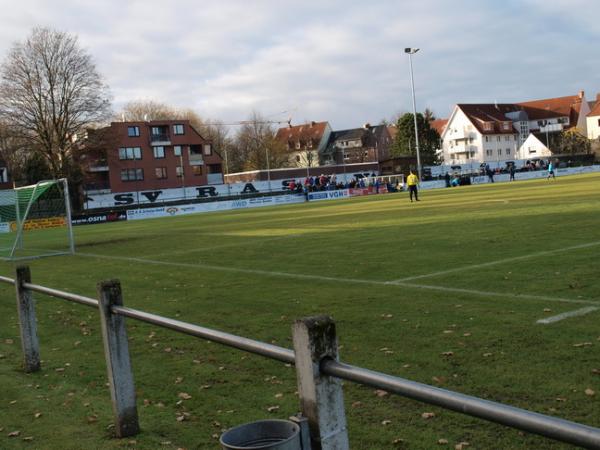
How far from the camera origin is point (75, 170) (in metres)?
57.6

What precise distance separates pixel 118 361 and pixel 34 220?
120ft

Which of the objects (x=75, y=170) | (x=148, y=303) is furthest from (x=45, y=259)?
(x=75, y=170)

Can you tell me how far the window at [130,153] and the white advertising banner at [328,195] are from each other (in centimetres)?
3591

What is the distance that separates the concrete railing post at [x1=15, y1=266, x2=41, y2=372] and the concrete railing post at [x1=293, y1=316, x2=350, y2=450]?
501cm

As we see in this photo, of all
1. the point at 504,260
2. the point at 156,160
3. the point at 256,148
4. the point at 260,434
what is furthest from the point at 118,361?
the point at 256,148

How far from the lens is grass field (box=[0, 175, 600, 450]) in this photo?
5.00 metres

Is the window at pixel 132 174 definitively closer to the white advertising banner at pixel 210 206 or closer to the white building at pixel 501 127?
the white advertising banner at pixel 210 206

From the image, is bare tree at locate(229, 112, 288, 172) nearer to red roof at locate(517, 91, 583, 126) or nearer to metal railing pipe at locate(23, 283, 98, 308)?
red roof at locate(517, 91, 583, 126)

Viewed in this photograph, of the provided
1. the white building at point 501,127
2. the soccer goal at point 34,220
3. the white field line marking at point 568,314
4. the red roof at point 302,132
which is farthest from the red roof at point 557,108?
the white field line marking at point 568,314

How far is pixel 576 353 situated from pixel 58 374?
5427 millimetres

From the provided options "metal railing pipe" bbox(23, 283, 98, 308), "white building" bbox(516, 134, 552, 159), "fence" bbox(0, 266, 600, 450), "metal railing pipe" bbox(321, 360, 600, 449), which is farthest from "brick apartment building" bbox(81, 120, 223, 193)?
"metal railing pipe" bbox(321, 360, 600, 449)

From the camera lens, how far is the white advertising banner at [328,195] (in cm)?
6034

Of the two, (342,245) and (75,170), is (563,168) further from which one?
(342,245)

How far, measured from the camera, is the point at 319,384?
280cm
